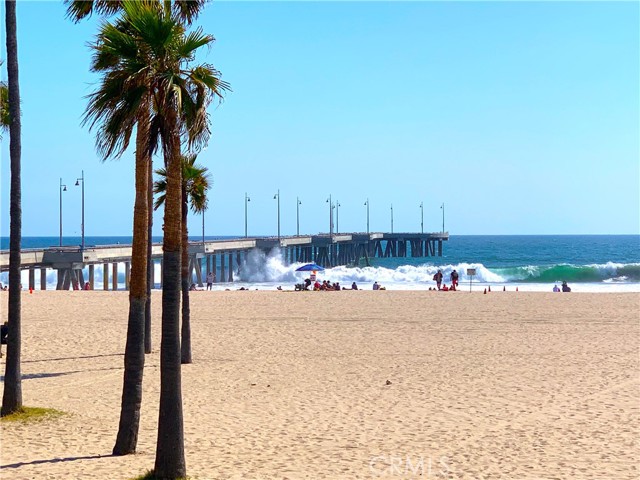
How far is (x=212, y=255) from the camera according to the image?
7844 centimetres

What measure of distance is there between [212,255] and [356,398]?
64402 millimetres

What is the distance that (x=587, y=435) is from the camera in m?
11.9

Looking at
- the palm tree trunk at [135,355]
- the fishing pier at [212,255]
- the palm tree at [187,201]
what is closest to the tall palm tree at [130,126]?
the palm tree trunk at [135,355]

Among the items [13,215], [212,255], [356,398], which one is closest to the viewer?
[13,215]

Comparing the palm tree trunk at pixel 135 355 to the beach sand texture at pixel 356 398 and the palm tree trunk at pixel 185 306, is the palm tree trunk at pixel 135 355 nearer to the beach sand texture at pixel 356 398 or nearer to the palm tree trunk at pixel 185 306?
the beach sand texture at pixel 356 398

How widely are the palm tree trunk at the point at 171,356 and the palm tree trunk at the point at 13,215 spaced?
3980mm

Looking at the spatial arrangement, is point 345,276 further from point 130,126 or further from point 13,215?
point 130,126

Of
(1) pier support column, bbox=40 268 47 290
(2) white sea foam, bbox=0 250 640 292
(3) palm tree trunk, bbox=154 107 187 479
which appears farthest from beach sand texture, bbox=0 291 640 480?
(2) white sea foam, bbox=0 250 640 292

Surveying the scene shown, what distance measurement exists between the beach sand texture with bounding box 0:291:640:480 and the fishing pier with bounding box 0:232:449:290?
24.0m

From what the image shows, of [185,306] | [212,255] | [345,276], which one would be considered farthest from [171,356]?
[212,255]

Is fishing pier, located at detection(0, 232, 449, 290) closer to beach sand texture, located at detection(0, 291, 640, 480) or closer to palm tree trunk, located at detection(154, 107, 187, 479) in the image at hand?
beach sand texture, located at detection(0, 291, 640, 480)

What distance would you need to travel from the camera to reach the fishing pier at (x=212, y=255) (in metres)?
55.5

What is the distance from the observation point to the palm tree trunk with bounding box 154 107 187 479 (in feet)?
29.9

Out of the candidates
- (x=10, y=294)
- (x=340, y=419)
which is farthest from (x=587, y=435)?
(x=10, y=294)
